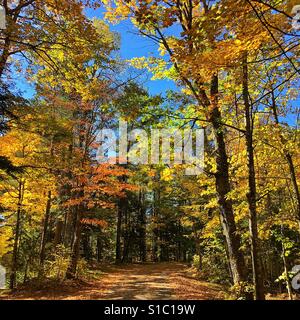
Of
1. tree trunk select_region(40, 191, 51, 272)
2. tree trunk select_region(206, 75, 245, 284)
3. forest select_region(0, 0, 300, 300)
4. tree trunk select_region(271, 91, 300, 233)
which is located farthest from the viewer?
tree trunk select_region(40, 191, 51, 272)

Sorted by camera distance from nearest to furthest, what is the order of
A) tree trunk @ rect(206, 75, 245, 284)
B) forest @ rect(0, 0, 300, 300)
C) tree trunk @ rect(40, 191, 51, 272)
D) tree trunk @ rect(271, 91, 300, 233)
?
1. forest @ rect(0, 0, 300, 300)
2. tree trunk @ rect(206, 75, 245, 284)
3. tree trunk @ rect(271, 91, 300, 233)
4. tree trunk @ rect(40, 191, 51, 272)

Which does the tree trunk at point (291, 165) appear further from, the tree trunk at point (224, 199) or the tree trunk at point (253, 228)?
the tree trunk at point (253, 228)

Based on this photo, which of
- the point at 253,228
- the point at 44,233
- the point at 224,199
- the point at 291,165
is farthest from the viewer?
the point at 44,233

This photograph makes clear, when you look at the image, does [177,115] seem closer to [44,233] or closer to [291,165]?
[291,165]

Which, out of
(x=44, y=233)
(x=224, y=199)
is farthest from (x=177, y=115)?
(x=44, y=233)

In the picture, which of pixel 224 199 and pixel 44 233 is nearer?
pixel 224 199

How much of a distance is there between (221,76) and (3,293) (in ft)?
38.2

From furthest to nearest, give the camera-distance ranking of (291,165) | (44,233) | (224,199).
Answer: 1. (44,233)
2. (291,165)
3. (224,199)

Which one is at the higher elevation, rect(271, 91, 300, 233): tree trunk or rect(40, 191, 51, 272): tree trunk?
rect(271, 91, 300, 233): tree trunk

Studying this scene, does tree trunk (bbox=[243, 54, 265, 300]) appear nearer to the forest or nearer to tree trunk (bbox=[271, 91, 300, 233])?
the forest

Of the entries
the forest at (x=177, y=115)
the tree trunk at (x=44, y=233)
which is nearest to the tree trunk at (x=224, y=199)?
the forest at (x=177, y=115)

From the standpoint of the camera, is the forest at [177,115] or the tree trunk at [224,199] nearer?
the forest at [177,115]

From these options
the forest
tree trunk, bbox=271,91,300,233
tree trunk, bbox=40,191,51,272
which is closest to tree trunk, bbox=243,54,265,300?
the forest

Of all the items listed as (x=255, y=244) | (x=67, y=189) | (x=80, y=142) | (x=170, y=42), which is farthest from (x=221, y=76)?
(x=67, y=189)
